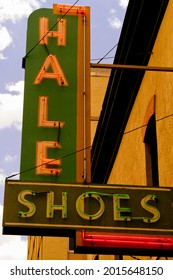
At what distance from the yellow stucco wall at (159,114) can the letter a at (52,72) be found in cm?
162

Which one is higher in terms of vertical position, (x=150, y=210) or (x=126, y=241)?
(x=150, y=210)

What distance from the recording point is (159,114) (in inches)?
456

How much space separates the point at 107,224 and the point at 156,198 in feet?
2.86

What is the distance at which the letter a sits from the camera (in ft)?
34.2

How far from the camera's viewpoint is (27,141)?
9664 millimetres

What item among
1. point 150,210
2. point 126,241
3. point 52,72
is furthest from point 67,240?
point 126,241

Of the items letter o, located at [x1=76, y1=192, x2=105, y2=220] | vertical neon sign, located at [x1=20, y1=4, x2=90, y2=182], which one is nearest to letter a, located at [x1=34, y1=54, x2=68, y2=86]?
vertical neon sign, located at [x1=20, y1=4, x2=90, y2=182]

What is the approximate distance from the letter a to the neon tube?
3.34 metres

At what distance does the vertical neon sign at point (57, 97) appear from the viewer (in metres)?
9.45

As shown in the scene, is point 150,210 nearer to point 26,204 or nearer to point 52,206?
point 52,206

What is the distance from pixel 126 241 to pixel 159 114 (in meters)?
4.07

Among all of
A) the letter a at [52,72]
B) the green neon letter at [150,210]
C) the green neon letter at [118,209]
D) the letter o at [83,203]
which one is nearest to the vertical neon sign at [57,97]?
the letter a at [52,72]

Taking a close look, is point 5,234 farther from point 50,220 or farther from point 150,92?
point 150,92
